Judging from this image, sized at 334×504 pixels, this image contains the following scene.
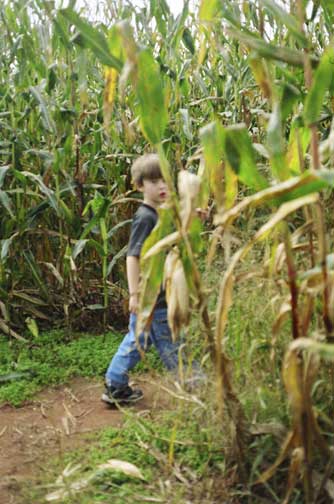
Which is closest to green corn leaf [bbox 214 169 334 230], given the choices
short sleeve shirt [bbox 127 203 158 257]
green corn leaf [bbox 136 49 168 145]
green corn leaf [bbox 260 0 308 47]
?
green corn leaf [bbox 136 49 168 145]

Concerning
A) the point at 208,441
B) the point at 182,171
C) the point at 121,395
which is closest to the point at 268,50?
the point at 182,171

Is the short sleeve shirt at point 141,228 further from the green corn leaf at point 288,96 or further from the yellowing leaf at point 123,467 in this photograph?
the green corn leaf at point 288,96

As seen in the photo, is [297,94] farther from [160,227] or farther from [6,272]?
[6,272]

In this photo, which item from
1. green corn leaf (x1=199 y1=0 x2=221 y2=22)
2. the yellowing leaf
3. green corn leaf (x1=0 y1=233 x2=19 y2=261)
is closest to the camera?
green corn leaf (x1=199 y1=0 x2=221 y2=22)

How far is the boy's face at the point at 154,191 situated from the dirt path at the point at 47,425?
2.46ft

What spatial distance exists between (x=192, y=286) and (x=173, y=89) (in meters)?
2.27

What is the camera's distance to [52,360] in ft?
10.1

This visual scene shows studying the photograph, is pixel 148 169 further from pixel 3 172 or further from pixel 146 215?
pixel 3 172

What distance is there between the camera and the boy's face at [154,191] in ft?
8.39

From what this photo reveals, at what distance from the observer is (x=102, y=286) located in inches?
136

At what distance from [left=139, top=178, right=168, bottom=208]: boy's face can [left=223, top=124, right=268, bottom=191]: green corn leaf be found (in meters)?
1.08

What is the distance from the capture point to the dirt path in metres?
2.03

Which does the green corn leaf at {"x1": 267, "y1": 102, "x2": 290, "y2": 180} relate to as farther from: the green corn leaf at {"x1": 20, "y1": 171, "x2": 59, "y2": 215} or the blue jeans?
the green corn leaf at {"x1": 20, "y1": 171, "x2": 59, "y2": 215}

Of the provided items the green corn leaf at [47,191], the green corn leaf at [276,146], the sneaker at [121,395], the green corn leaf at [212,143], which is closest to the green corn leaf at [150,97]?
the green corn leaf at [212,143]
